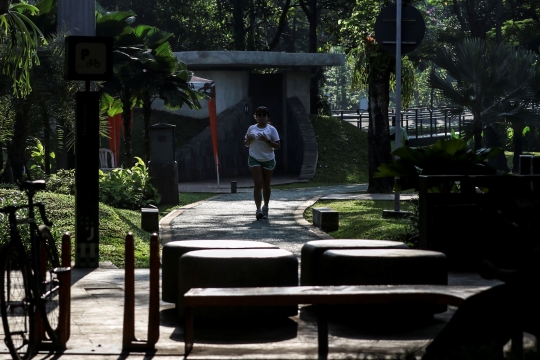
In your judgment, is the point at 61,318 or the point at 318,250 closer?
the point at 61,318

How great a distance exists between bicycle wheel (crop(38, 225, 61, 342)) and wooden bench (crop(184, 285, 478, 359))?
0.99 meters

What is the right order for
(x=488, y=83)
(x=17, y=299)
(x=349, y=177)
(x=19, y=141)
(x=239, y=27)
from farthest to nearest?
(x=239, y=27) → (x=488, y=83) → (x=349, y=177) → (x=19, y=141) → (x=17, y=299)

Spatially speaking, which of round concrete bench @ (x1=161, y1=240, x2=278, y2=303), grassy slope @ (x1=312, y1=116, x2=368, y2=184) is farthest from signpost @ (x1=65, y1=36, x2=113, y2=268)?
grassy slope @ (x1=312, y1=116, x2=368, y2=184)

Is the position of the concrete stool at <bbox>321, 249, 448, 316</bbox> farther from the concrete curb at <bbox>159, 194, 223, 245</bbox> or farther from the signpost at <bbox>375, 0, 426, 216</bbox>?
the signpost at <bbox>375, 0, 426, 216</bbox>

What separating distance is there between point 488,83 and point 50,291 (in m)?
30.8

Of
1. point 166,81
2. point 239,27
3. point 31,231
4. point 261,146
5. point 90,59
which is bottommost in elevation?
point 31,231

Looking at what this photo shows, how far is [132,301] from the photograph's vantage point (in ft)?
21.5

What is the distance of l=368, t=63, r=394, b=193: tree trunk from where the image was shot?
862 inches

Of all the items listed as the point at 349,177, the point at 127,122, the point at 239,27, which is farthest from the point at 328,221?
the point at 239,27

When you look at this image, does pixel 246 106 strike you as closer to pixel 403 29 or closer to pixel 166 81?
pixel 166 81

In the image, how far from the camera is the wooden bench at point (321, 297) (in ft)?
19.8

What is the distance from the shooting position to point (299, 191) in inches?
976

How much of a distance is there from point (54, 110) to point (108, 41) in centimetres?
928

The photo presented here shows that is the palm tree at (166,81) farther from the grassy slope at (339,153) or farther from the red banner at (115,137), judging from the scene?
the grassy slope at (339,153)
